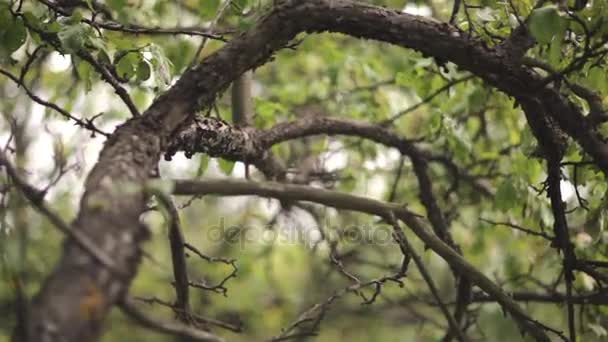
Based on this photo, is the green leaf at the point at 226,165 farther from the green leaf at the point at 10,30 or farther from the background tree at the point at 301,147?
the green leaf at the point at 10,30

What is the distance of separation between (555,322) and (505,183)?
4.03 metres

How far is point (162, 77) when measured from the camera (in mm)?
2246

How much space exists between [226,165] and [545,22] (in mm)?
1368

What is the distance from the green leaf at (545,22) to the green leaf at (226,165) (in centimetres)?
125

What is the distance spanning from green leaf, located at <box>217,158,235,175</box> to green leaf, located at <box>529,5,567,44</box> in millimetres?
1248

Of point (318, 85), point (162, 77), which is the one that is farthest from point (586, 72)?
point (318, 85)

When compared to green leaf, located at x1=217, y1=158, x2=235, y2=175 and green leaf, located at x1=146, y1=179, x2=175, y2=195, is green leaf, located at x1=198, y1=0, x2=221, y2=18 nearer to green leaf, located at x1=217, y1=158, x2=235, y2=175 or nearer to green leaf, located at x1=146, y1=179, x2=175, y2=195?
green leaf, located at x1=217, y1=158, x2=235, y2=175

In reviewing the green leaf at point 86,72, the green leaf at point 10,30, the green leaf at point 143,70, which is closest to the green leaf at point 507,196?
the green leaf at point 143,70

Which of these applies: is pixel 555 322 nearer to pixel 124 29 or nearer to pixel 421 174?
pixel 421 174

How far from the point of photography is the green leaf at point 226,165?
277 cm

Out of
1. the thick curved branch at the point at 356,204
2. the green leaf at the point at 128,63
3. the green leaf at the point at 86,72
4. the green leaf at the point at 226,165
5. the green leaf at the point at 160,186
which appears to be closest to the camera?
the green leaf at the point at 160,186

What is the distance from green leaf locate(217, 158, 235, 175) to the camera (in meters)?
2.77

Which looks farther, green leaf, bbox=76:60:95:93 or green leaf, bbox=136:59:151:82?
green leaf, bbox=76:60:95:93

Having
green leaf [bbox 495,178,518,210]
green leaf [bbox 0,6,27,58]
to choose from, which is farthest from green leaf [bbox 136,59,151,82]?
green leaf [bbox 495,178,518,210]
